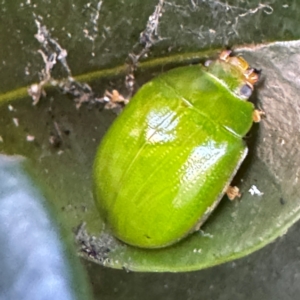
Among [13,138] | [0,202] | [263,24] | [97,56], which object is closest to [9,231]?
[0,202]

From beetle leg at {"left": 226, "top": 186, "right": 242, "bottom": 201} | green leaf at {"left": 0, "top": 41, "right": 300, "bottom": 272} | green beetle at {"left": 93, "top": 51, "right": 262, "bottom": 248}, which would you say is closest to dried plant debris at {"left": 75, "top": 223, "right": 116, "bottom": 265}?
green leaf at {"left": 0, "top": 41, "right": 300, "bottom": 272}

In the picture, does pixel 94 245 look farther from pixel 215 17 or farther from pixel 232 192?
pixel 215 17

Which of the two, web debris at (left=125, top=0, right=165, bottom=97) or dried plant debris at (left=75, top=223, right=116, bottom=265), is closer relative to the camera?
web debris at (left=125, top=0, right=165, bottom=97)

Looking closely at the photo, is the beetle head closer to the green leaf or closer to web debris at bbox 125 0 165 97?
the green leaf

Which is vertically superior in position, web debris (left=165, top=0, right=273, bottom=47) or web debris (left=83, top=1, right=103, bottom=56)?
web debris (left=165, top=0, right=273, bottom=47)

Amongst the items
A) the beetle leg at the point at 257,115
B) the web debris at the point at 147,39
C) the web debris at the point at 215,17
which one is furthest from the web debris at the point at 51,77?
the beetle leg at the point at 257,115

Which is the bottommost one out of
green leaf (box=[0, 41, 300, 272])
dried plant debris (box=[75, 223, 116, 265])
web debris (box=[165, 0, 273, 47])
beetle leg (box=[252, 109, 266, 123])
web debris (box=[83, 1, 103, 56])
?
dried plant debris (box=[75, 223, 116, 265])

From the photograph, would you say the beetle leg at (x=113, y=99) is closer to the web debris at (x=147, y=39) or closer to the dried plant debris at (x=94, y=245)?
the web debris at (x=147, y=39)
